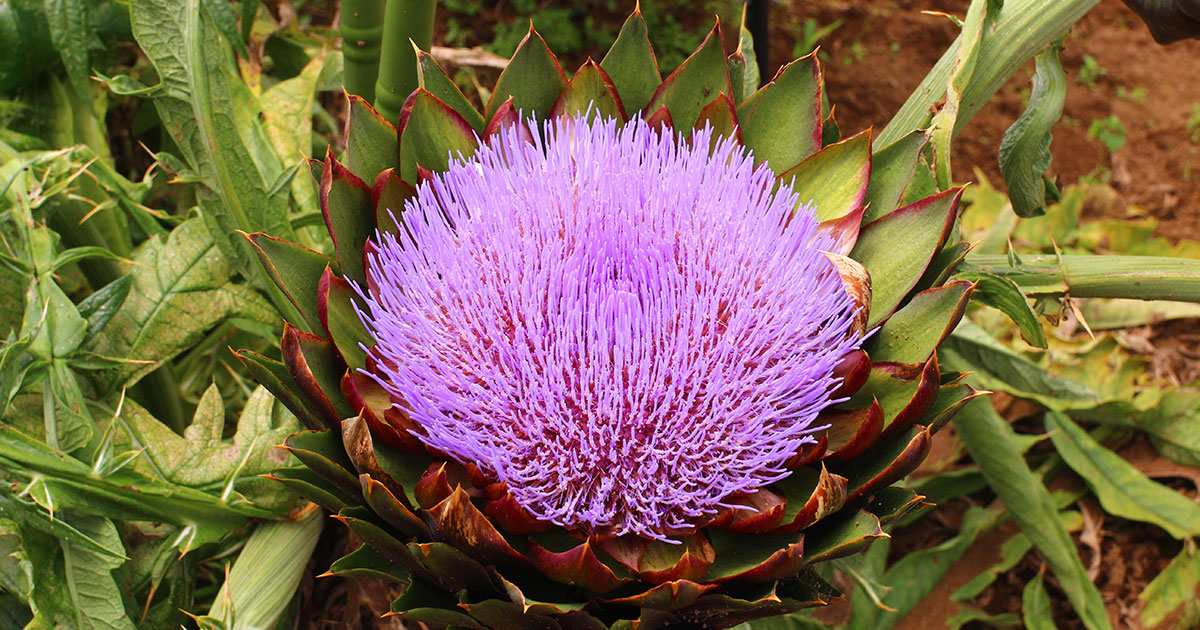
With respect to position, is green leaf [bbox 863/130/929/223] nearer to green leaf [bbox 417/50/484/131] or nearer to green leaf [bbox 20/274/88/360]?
green leaf [bbox 417/50/484/131]

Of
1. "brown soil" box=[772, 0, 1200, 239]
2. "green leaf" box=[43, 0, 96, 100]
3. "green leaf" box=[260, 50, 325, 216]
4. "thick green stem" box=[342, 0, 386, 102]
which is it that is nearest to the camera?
"thick green stem" box=[342, 0, 386, 102]

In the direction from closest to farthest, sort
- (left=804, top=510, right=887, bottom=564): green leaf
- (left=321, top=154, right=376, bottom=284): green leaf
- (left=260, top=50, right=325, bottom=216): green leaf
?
(left=804, top=510, right=887, bottom=564): green leaf
(left=321, top=154, right=376, bottom=284): green leaf
(left=260, top=50, right=325, bottom=216): green leaf

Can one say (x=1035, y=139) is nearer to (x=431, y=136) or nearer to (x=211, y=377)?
(x=431, y=136)

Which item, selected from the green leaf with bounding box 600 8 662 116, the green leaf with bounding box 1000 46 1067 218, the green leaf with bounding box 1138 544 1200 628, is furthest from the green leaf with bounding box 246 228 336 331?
the green leaf with bounding box 1138 544 1200 628

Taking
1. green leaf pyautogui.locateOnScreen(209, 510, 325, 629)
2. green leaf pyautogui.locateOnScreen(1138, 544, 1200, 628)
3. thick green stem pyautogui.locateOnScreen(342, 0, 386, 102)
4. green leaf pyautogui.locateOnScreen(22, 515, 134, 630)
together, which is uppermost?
thick green stem pyautogui.locateOnScreen(342, 0, 386, 102)

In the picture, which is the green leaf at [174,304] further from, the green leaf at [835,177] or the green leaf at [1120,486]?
the green leaf at [1120,486]

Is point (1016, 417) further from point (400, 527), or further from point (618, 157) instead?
point (400, 527)
